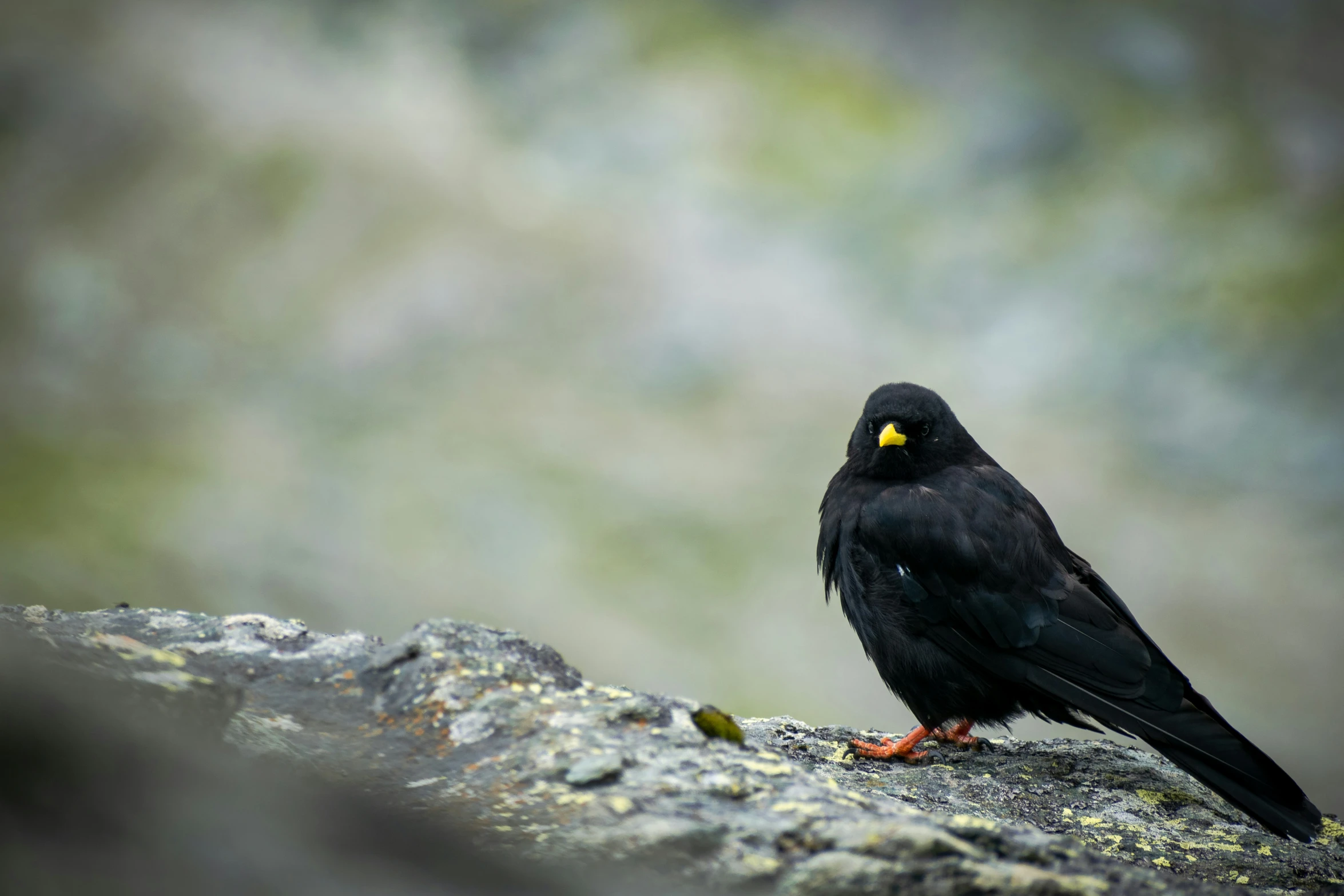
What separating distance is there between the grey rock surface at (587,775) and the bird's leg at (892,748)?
690 millimetres

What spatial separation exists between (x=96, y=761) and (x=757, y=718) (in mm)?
3779

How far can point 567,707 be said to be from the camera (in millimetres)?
3131

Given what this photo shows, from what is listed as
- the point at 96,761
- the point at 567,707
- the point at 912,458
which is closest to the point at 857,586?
the point at 912,458

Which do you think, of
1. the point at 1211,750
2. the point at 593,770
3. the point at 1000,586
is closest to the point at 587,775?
the point at 593,770

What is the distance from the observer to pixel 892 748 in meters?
4.90

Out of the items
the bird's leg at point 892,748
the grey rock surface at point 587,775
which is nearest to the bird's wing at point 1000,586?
the bird's leg at point 892,748

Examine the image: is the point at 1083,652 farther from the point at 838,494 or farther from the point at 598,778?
the point at 598,778

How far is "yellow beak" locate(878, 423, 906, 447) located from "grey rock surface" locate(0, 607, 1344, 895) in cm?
237

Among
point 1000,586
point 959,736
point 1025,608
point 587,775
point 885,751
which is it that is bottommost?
point 587,775

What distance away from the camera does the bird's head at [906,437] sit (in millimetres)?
6129

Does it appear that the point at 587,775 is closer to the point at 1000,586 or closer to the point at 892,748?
the point at 892,748

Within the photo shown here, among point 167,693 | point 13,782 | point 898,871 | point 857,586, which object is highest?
point 857,586

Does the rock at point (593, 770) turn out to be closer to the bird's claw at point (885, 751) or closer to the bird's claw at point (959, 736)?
the bird's claw at point (885, 751)

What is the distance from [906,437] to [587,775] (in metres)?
3.90
